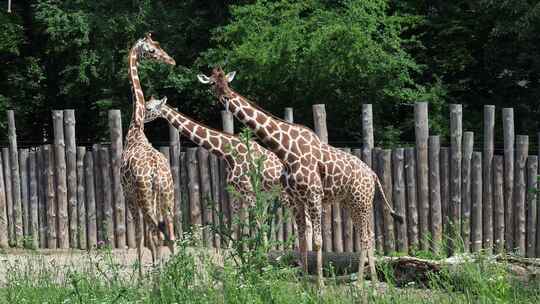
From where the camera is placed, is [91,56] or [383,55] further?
[91,56]

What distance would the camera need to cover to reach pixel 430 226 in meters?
11.2

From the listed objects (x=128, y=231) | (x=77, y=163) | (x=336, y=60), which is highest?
(x=336, y=60)

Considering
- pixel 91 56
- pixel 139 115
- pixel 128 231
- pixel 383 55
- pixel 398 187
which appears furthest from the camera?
pixel 91 56

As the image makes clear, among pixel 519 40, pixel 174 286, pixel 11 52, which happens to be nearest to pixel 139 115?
pixel 174 286

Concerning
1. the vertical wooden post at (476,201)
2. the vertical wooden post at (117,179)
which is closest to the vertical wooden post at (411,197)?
the vertical wooden post at (476,201)

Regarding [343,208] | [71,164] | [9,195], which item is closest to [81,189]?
[71,164]

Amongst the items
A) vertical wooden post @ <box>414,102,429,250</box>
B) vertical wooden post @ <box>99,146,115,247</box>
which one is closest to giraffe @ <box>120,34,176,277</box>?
vertical wooden post @ <box>99,146,115,247</box>

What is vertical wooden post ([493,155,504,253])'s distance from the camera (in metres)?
11.0

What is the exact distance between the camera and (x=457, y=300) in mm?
5582

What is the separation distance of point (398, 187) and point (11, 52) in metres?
11.1

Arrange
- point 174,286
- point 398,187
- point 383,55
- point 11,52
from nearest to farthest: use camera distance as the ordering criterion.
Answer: point 174,286
point 398,187
point 383,55
point 11,52

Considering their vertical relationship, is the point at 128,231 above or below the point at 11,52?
below

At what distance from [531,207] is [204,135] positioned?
3.87 m

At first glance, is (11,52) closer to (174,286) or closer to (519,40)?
(519,40)
